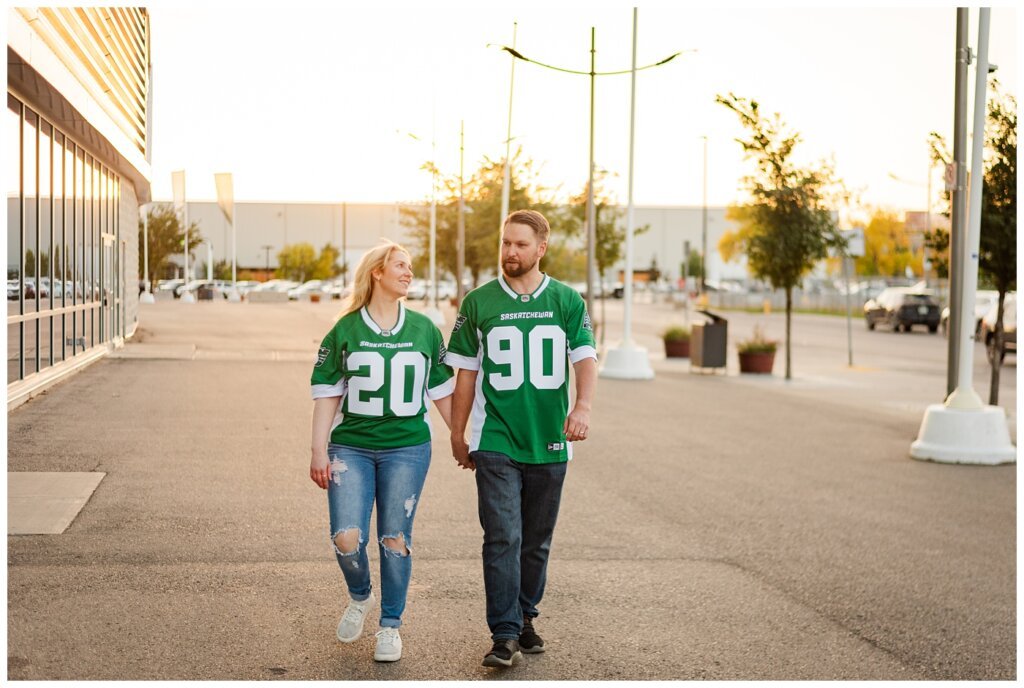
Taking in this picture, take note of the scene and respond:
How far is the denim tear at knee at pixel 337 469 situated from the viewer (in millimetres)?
5164

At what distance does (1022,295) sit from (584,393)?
4.42 meters

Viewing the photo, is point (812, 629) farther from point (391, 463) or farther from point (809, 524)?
point (809, 524)

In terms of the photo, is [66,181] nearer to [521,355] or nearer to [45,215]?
[45,215]

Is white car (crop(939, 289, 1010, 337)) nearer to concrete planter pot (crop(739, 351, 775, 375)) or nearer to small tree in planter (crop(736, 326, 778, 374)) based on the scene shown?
small tree in planter (crop(736, 326, 778, 374))

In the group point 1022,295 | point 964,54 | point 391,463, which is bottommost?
point 391,463

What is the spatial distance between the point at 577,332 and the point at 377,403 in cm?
81

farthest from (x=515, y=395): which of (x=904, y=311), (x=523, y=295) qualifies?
(x=904, y=311)

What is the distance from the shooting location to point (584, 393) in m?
5.12

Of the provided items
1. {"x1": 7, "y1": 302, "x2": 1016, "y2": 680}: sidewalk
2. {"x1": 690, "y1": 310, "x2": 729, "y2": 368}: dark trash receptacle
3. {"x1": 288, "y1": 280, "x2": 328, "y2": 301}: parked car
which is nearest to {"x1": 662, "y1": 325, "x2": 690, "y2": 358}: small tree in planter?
{"x1": 690, "y1": 310, "x2": 729, "y2": 368}: dark trash receptacle

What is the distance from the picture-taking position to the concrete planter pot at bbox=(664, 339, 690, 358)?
2809 centimetres

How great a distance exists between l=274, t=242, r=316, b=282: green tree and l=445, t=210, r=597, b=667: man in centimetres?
7262

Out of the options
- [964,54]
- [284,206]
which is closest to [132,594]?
[964,54]

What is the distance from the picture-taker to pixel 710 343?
23328mm

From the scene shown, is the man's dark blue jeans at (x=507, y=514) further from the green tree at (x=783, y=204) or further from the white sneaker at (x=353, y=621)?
the green tree at (x=783, y=204)
